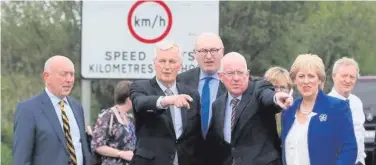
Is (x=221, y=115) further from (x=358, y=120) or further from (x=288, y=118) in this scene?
(x=358, y=120)

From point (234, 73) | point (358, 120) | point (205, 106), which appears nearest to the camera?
point (234, 73)

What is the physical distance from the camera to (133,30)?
10.4 m

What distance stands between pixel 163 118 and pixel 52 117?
110cm

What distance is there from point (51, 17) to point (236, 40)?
7.73 m

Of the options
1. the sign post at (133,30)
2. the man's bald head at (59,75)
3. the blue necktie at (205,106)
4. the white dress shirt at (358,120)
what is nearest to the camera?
the blue necktie at (205,106)

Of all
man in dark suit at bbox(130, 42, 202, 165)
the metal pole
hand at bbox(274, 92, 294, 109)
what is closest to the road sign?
the metal pole

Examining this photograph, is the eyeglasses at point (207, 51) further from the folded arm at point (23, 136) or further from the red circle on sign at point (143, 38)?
the red circle on sign at point (143, 38)

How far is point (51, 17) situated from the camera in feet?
111

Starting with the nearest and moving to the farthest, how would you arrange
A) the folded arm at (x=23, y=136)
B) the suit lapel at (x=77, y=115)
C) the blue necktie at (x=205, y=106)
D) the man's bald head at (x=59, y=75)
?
the blue necktie at (x=205, y=106) < the folded arm at (x=23, y=136) < the man's bald head at (x=59, y=75) < the suit lapel at (x=77, y=115)

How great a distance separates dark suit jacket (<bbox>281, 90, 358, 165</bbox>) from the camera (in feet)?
22.1

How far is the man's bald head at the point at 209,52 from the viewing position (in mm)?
7336

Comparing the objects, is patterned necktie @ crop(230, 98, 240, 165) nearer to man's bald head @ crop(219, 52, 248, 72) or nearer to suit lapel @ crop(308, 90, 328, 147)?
man's bald head @ crop(219, 52, 248, 72)

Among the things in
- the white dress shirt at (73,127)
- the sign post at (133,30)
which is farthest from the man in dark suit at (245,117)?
the sign post at (133,30)

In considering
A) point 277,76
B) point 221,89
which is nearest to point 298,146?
point 221,89
